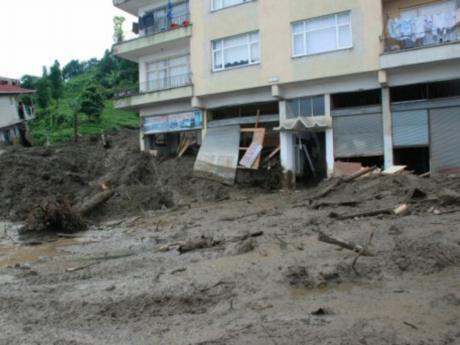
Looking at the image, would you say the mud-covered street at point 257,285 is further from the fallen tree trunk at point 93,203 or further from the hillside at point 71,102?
the hillside at point 71,102

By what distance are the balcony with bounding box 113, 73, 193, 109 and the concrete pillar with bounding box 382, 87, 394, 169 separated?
9.69m

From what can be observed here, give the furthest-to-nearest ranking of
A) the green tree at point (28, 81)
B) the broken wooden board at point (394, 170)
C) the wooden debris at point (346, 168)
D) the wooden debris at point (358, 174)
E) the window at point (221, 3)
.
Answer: the green tree at point (28, 81)
the window at point (221, 3)
the wooden debris at point (346, 168)
the wooden debris at point (358, 174)
the broken wooden board at point (394, 170)

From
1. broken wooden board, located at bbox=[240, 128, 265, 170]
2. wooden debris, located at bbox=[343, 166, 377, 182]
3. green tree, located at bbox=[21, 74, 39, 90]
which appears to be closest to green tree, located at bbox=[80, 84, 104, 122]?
green tree, located at bbox=[21, 74, 39, 90]

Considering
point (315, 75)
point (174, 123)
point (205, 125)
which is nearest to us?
point (315, 75)

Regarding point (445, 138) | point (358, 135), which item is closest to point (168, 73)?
point (358, 135)

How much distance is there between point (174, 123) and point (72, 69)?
1962 inches

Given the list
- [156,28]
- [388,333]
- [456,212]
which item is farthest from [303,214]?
[156,28]

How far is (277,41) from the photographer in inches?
A: 877

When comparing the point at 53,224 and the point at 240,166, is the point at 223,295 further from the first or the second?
the point at 240,166

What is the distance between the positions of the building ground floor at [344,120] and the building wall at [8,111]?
21.8m

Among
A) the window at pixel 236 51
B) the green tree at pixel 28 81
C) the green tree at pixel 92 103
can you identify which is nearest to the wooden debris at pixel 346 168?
the window at pixel 236 51

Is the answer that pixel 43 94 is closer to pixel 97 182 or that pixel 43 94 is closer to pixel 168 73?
pixel 168 73

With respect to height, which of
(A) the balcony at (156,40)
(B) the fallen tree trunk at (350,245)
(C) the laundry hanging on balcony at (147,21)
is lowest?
(B) the fallen tree trunk at (350,245)

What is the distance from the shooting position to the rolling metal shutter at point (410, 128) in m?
19.6
